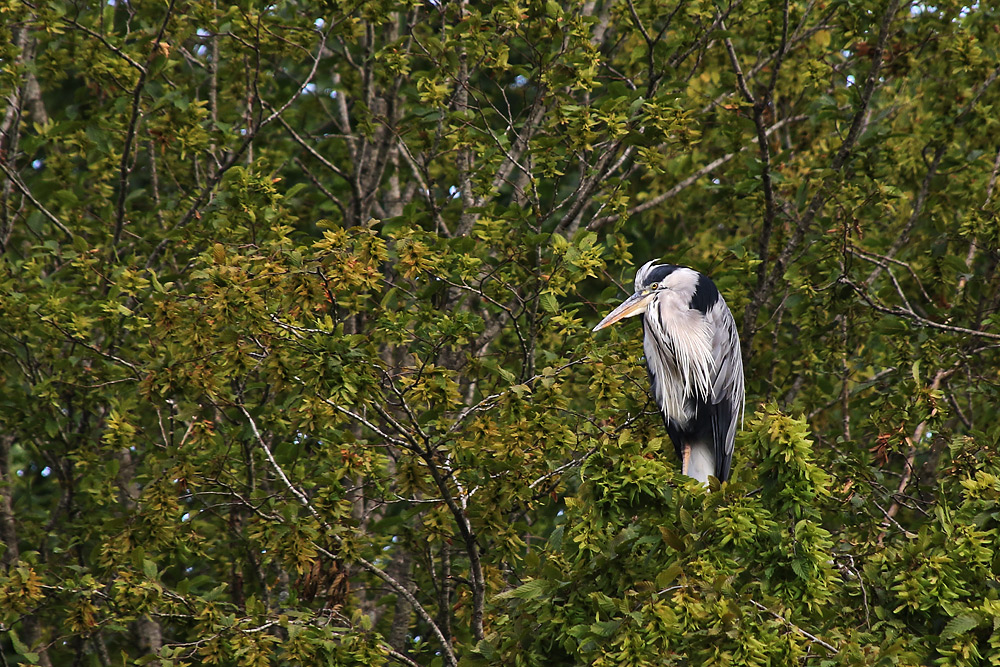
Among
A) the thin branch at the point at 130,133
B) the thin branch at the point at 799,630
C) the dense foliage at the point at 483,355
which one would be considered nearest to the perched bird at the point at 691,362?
the dense foliage at the point at 483,355

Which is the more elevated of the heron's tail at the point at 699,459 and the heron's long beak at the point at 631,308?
the heron's long beak at the point at 631,308

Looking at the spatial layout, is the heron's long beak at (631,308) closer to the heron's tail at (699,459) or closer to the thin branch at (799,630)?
the heron's tail at (699,459)

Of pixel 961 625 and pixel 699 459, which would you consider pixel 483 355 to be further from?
pixel 961 625

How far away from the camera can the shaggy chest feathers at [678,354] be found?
442 cm

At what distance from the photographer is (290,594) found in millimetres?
4637

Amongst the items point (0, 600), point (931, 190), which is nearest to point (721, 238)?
point (931, 190)

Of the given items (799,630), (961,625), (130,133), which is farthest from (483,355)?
(961,625)

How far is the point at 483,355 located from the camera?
5.16 metres

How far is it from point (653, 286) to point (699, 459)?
709mm

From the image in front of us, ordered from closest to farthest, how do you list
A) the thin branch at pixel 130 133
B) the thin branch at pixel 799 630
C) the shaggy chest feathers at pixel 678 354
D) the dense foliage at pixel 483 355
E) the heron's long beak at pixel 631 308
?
the thin branch at pixel 799 630 < the dense foliage at pixel 483 355 < the shaggy chest feathers at pixel 678 354 < the heron's long beak at pixel 631 308 < the thin branch at pixel 130 133

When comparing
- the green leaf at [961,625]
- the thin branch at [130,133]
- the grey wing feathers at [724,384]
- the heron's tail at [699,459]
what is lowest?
the green leaf at [961,625]

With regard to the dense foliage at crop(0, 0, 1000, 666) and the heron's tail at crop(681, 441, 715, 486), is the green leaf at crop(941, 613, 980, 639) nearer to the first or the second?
the dense foliage at crop(0, 0, 1000, 666)

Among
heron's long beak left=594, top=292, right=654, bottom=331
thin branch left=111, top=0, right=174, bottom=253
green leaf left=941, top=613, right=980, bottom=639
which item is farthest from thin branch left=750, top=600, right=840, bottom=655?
thin branch left=111, top=0, right=174, bottom=253

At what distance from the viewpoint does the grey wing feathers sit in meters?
4.49
